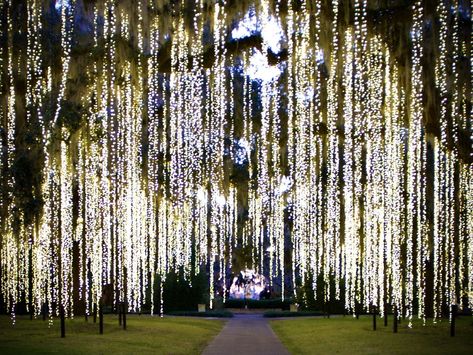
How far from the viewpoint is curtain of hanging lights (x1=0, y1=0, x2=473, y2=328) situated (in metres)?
13.0

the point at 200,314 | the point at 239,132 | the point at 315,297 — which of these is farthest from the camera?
the point at 315,297

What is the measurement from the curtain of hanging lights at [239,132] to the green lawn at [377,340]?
102 centimetres

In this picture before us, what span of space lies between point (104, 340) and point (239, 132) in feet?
24.6

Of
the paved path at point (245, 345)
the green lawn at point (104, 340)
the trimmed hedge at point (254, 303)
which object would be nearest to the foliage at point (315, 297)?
the trimmed hedge at point (254, 303)

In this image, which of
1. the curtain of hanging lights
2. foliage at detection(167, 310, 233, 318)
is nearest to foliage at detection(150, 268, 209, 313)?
foliage at detection(167, 310, 233, 318)

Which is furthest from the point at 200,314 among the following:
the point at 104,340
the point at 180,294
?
the point at 104,340

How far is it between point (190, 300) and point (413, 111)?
24896 millimetres

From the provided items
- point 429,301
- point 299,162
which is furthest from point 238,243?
point 299,162

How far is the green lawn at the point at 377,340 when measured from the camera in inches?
566

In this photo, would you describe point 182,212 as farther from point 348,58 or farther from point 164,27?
point 348,58

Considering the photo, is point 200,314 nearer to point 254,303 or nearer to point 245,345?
point 254,303

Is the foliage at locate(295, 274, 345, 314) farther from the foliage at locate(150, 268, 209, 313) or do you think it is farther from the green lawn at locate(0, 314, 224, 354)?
the green lawn at locate(0, 314, 224, 354)

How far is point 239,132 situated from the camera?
21.0 meters

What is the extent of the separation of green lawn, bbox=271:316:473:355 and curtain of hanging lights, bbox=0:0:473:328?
1024 millimetres
